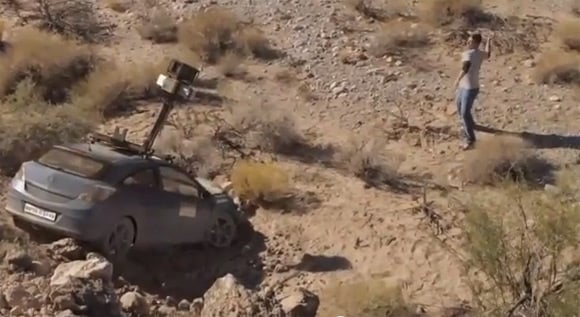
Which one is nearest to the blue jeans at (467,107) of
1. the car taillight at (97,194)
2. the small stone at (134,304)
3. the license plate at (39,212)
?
the car taillight at (97,194)

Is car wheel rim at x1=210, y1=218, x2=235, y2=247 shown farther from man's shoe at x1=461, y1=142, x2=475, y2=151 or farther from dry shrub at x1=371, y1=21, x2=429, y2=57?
dry shrub at x1=371, y1=21, x2=429, y2=57

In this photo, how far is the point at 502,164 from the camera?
1966 cm

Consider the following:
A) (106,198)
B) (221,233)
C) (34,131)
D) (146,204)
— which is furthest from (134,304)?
(34,131)

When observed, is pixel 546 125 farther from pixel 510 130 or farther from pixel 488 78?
pixel 488 78

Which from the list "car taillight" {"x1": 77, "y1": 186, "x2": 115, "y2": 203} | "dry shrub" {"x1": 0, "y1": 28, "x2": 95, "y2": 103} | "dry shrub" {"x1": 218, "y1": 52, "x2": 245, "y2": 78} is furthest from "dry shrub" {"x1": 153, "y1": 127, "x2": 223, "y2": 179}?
"car taillight" {"x1": 77, "y1": 186, "x2": 115, "y2": 203}

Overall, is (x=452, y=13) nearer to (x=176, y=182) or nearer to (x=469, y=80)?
(x=469, y=80)

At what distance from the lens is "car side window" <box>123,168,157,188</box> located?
1536cm

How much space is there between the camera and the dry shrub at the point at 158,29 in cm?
2642

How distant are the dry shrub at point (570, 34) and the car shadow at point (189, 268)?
1009cm

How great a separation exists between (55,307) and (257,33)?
49.4 feet

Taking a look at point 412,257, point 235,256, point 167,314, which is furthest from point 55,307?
point 412,257

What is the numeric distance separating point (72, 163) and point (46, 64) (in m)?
8.90

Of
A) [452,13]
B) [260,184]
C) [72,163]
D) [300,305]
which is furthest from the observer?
[452,13]

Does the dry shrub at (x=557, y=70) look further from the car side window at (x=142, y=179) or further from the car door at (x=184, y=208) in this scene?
the car side window at (x=142, y=179)
